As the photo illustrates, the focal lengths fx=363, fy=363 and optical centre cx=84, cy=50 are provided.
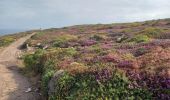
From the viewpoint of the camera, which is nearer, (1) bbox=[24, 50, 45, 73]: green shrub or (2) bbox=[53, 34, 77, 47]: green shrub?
(1) bbox=[24, 50, 45, 73]: green shrub

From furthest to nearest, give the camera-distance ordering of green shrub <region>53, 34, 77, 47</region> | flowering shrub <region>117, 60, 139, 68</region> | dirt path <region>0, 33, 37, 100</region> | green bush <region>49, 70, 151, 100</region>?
green shrub <region>53, 34, 77, 47</region> < dirt path <region>0, 33, 37, 100</region> < flowering shrub <region>117, 60, 139, 68</region> < green bush <region>49, 70, 151, 100</region>

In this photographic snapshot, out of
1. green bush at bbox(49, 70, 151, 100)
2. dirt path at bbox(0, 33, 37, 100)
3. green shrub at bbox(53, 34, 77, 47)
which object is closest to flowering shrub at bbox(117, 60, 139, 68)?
green bush at bbox(49, 70, 151, 100)

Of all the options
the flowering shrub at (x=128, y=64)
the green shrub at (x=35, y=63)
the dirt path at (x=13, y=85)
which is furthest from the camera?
the green shrub at (x=35, y=63)

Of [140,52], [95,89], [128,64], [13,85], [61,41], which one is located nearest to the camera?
[95,89]

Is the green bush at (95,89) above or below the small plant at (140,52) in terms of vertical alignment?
below

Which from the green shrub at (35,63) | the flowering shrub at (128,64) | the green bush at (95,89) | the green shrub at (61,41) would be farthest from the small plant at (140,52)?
the green shrub at (61,41)

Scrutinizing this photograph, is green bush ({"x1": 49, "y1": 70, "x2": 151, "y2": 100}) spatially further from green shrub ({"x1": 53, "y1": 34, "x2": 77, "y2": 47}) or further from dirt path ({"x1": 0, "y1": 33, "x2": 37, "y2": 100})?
green shrub ({"x1": 53, "y1": 34, "x2": 77, "y2": 47})

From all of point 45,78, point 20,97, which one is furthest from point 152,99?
point 20,97

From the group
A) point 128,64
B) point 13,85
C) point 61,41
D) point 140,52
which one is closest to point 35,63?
point 13,85

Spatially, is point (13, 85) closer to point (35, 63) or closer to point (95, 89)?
point (35, 63)

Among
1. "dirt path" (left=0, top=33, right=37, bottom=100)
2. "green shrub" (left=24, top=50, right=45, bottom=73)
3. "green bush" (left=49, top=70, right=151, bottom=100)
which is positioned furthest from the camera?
"green shrub" (left=24, top=50, right=45, bottom=73)

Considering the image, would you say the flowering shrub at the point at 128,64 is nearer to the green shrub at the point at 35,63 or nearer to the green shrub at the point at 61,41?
the green shrub at the point at 35,63

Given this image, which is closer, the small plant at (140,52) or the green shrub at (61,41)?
the small plant at (140,52)

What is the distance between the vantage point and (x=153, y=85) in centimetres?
1639
